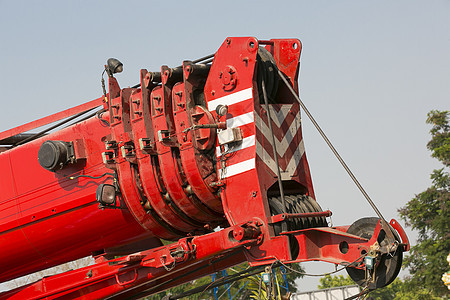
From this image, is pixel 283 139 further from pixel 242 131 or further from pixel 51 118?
pixel 51 118

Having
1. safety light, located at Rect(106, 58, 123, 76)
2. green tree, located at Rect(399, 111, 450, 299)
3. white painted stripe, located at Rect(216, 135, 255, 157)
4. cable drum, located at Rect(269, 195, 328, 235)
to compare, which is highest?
green tree, located at Rect(399, 111, 450, 299)

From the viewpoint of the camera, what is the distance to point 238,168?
7.07m

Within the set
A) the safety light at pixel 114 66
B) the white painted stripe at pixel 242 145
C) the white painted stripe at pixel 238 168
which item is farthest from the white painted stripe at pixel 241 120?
the safety light at pixel 114 66

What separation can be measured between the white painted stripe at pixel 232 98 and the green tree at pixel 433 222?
2358 cm

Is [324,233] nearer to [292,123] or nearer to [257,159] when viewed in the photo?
[257,159]

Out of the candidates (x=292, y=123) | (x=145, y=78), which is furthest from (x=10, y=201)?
(x=292, y=123)

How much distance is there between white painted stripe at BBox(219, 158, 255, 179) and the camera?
6949mm

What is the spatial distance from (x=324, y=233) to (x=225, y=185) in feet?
3.90

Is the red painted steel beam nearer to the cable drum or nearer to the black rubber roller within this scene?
the black rubber roller

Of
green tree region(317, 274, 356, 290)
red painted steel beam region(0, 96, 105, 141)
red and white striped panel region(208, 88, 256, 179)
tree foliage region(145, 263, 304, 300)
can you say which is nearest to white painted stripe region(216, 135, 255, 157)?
red and white striped panel region(208, 88, 256, 179)

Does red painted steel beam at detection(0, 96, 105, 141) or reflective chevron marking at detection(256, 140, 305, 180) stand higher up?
red painted steel beam at detection(0, 96, 105, 141)

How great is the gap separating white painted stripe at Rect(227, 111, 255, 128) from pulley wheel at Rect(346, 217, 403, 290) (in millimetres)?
1510

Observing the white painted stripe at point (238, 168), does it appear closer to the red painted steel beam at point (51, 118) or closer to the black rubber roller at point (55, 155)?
the red painted steel beam at point (51, 118)

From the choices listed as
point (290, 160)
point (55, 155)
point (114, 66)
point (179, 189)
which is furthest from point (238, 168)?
point (55, 155)
